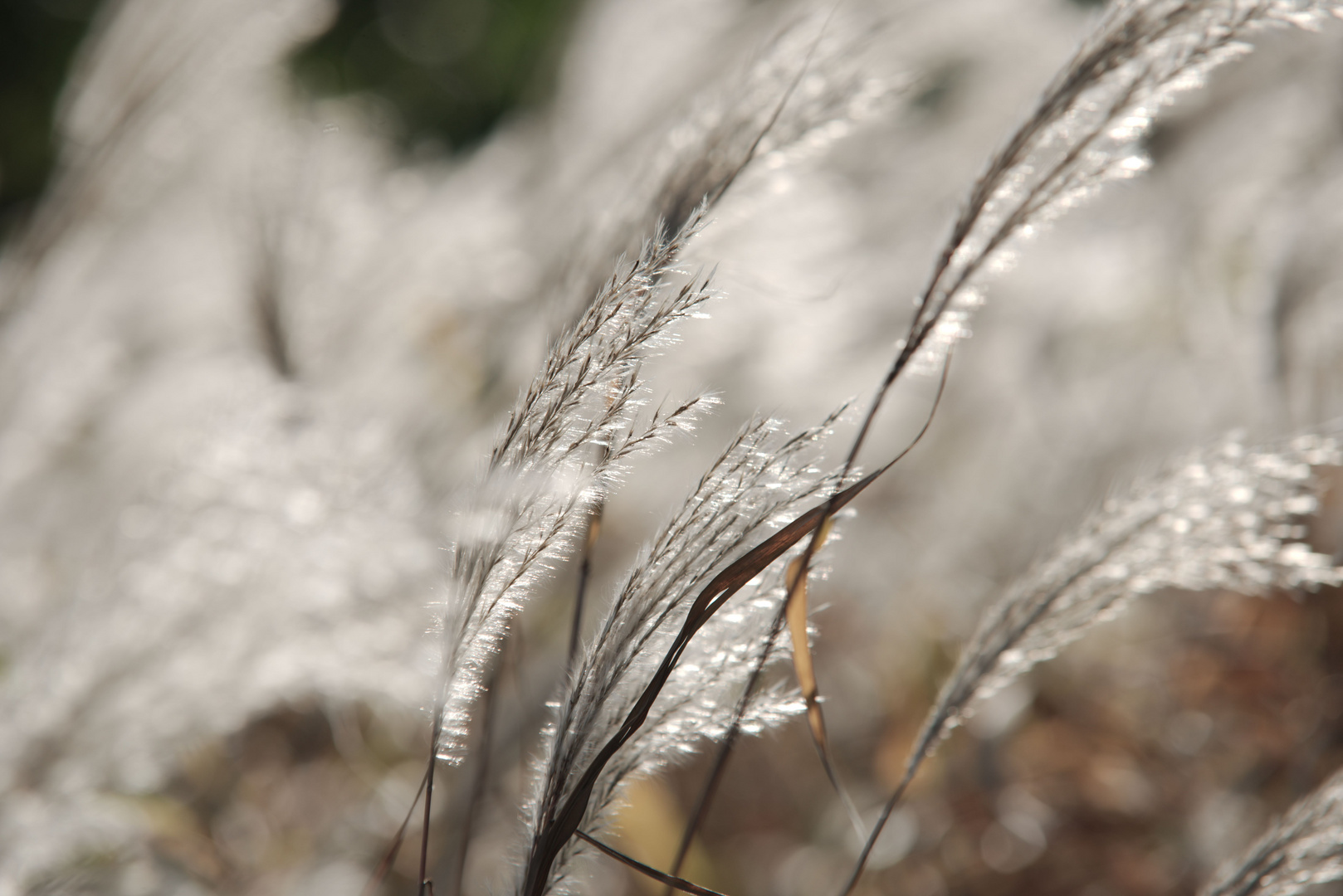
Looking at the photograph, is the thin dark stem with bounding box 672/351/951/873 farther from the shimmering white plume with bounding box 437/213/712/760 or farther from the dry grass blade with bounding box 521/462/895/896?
the shimmering white plume with bounding box 437/213/712/760

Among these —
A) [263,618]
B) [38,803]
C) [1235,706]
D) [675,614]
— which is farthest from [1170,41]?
[1235,706]

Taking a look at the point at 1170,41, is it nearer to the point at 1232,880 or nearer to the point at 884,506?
the point at 1232,880

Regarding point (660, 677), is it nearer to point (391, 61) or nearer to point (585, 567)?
point (585, 567)

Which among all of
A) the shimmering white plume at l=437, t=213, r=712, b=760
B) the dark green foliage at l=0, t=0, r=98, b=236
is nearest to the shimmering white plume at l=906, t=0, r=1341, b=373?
the shimmering white plume at l=437, t=213, r=712, b=760

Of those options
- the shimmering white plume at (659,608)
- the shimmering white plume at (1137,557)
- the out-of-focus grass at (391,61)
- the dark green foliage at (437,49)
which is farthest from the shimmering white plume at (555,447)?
the dark green foliage at (437,49)

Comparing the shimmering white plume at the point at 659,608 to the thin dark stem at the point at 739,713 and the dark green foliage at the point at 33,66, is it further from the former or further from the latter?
the dark green foliage at the point at 33,66
